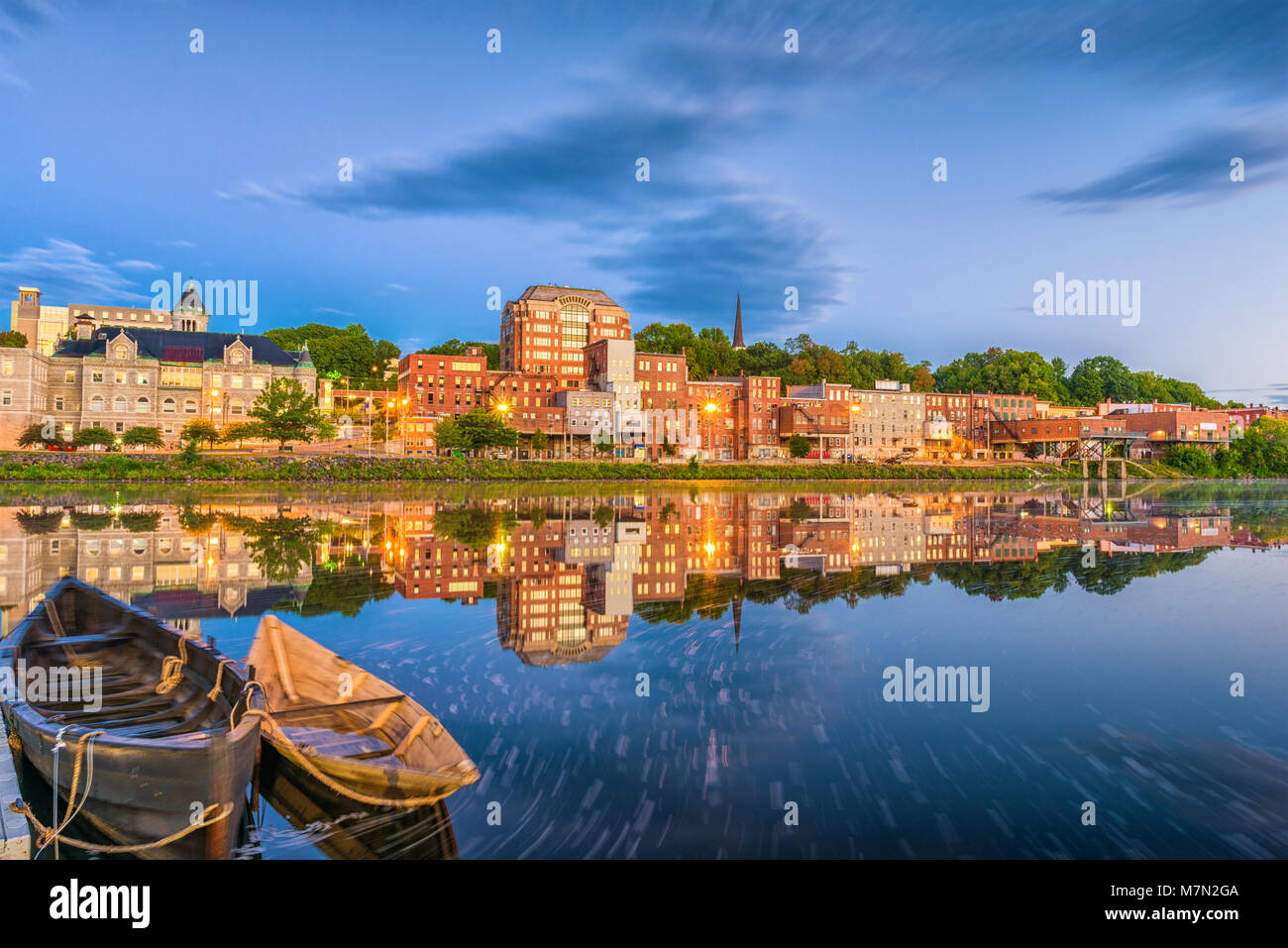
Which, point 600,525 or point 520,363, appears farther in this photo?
point 520,363

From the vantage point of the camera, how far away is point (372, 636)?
15.3 metres

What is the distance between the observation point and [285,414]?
8150 cm

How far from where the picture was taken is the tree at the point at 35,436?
3268 inches

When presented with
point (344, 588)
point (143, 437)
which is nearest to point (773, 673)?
point (344, 588)

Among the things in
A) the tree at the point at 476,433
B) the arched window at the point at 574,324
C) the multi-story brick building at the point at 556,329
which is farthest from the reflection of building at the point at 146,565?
the arched window at the point at 574,324

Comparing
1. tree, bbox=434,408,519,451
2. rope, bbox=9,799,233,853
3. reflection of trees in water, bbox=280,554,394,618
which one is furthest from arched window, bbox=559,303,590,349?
rope, bbox=9,799,233,853

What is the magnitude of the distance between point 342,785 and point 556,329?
12404 centimetres

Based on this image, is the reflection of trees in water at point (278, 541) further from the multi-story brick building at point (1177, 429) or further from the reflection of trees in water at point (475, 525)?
the multi-story brick building at point (1177, 429)

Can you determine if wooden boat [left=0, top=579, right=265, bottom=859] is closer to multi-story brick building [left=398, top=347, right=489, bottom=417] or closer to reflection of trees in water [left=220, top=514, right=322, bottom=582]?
reflection of trees in water [left=220, top=514, right=322, bottom=582]

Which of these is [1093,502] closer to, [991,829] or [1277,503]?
[1277,503]

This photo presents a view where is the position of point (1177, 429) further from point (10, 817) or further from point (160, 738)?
point (10, 817)

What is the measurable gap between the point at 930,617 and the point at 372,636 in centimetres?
1215

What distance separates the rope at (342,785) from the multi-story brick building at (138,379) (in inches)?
3894
